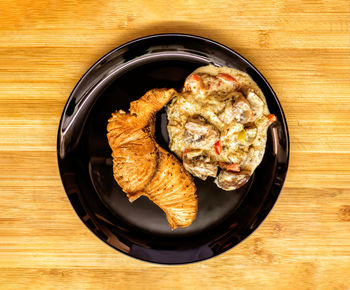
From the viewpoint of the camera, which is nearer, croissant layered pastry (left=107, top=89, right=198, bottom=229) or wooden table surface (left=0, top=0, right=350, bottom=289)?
croissant layered pastry (left=107, top=89, right=198, bottom=229)

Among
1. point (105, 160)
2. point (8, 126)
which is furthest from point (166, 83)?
point (8, 126)

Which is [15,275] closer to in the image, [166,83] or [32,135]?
[32,135]

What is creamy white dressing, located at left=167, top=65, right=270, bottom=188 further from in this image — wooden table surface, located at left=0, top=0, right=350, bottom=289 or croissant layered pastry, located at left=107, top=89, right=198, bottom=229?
wooden table surface, located at left=0, top=0, right=350, bottom=289

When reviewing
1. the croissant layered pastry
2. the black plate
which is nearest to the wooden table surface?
the black plate

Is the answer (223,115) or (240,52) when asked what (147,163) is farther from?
(240,52)

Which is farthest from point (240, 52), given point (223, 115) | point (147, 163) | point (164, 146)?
point (147, 163)

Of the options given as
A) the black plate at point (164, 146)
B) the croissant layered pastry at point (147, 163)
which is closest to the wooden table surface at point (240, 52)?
the black plate at point (164, 146)
